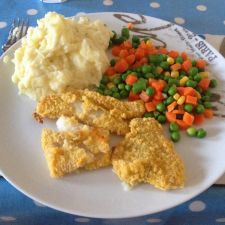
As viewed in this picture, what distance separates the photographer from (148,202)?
1.57 m

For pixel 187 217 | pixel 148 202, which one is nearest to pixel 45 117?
pixel 148 202

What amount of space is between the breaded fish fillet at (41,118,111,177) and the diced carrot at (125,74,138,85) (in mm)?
380

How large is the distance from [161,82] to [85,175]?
67 cm

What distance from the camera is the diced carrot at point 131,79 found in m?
2.04

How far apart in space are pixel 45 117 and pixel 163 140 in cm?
56

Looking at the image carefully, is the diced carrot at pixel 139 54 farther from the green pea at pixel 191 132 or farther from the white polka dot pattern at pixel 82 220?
the white polka dot pattern at pixel 82 220

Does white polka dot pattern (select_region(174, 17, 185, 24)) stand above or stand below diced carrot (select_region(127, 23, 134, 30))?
below

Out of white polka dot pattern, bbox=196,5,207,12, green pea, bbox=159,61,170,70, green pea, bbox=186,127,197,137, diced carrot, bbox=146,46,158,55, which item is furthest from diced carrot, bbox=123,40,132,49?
white polka dot pattern, bbox=196,5,207,12

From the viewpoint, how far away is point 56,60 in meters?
2.00

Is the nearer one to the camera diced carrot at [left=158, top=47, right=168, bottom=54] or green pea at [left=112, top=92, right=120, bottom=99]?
green pea at [left=112, top=92, right=120, bottom=99]

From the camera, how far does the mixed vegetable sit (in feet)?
6.31

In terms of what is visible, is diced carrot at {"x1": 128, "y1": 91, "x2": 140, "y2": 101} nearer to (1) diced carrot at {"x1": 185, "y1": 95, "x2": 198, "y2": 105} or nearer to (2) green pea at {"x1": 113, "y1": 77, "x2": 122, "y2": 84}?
(2) green pea at {"x1": 113, "y1": 77, "x2": 122, "y2": 84}

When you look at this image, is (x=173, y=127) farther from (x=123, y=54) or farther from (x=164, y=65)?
(x=123, y=54)

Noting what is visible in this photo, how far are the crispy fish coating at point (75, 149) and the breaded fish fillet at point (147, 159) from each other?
0.21 ft
